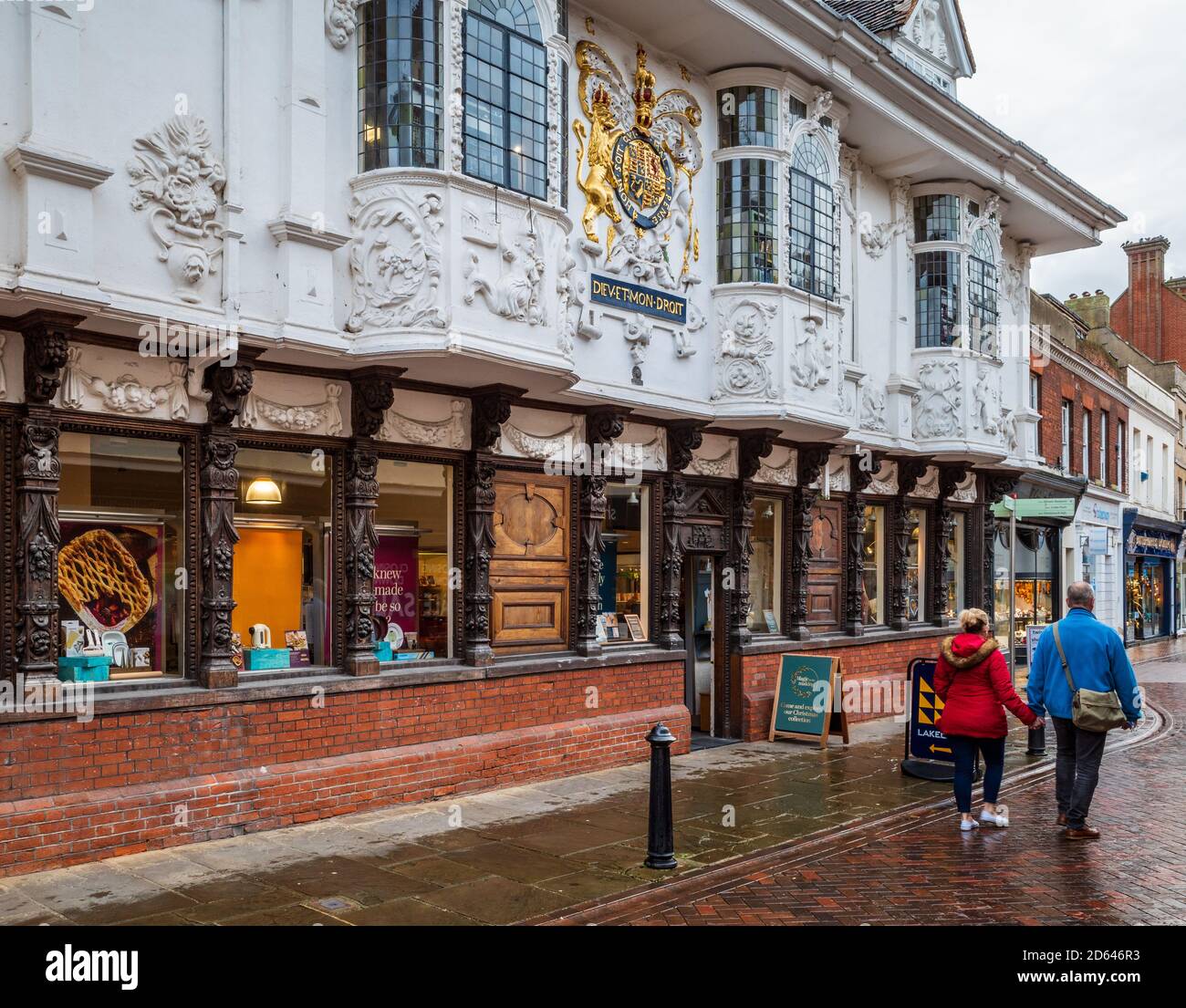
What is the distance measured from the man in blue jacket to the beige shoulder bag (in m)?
0.05

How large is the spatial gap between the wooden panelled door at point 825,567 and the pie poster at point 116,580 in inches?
381

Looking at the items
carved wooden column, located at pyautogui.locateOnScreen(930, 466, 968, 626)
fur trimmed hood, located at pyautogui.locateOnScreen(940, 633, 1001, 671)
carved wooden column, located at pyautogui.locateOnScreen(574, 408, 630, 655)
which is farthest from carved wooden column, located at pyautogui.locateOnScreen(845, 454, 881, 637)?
fur trimmed hood, located at pyautogui.locateOnScreen(940, 633, 1001, 671)

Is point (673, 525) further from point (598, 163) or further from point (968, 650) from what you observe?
point (968, 650)

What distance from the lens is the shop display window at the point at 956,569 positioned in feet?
65.4

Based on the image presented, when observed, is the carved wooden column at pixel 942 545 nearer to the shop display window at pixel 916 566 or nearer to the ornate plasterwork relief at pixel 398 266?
the shop display window at pixel 916 566

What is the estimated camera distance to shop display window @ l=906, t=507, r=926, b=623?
19.0m

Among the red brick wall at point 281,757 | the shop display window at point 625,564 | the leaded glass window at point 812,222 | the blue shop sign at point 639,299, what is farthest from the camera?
the leaded glass window at point 812,222

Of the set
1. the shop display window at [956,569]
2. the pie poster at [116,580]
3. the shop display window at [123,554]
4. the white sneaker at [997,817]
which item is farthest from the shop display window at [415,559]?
the shop display window at [956,569]

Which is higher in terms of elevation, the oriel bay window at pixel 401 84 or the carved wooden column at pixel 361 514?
the oriel bay window at pixel 401 84

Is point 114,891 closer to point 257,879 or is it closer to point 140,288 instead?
point 257,879

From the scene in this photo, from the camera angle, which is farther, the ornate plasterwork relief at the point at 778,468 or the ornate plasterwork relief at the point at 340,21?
the ornate plasterwork relief at the point at 778,468

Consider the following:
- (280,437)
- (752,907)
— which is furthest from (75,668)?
(752,907)

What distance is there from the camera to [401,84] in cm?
952

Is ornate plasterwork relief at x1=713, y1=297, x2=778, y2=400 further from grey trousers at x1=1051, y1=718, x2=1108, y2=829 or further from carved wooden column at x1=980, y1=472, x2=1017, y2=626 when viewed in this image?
carved wooden column at x1=980, y1=472, x2=1017, y2=626
